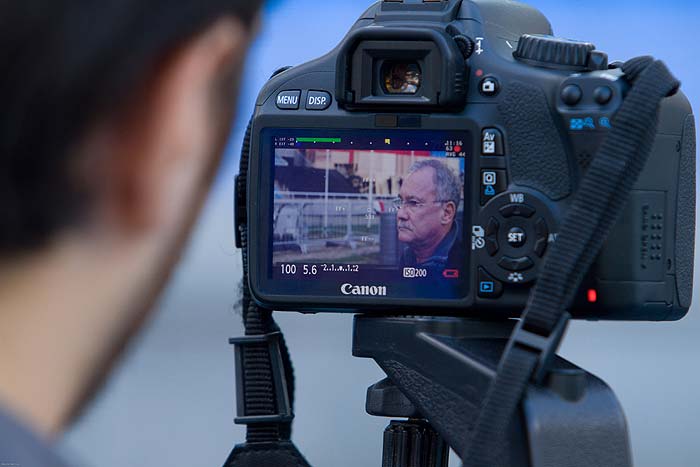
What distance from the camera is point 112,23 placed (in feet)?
0.80

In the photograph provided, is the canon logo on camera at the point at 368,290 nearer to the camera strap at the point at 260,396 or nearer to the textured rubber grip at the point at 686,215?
the camera strap at the point at 260,396

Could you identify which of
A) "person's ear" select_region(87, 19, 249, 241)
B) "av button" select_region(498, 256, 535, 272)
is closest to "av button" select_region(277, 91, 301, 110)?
"av button" select_region(498, 256, 535, 272)

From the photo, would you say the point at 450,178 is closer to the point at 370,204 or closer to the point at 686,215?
the point at 370,204

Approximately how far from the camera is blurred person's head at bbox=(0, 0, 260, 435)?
0.24 metres

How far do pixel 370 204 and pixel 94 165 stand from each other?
0.63 m

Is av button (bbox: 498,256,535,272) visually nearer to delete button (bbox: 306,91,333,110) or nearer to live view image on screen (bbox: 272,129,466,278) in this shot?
live view image on screen (bbox: 272,129,466,278)

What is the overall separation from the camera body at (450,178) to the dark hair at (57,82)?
0.62m

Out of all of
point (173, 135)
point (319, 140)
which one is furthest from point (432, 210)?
point (173, 135)

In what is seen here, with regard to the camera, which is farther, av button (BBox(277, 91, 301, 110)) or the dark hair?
av button (BBox(277, 91, 301, 110))

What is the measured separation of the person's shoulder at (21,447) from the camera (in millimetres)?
234

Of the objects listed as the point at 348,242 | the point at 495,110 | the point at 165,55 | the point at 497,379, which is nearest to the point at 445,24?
the point at 495,110

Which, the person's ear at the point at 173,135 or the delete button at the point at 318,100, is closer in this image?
the person's ear at the point at 173,135

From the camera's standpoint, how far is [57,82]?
0.24m

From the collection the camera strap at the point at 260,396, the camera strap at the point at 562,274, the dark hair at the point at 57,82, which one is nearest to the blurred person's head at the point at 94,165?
the dark hair at the point at 57,82
